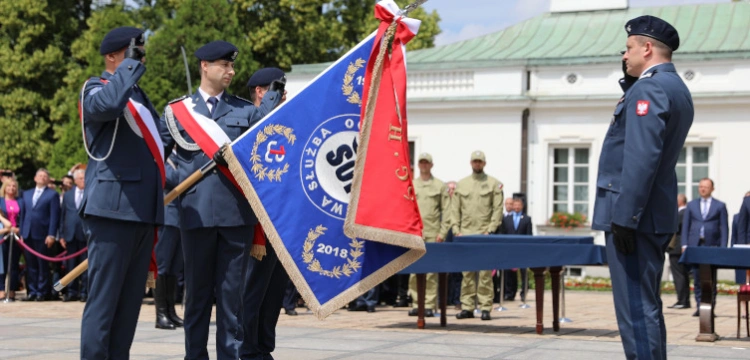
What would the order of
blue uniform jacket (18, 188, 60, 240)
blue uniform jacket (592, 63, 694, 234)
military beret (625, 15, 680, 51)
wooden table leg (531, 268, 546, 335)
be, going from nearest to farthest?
blue uniform jacket (592, 63, 694, 234) < military beret (625, 15, 680, 51) < wooden table leg (531, 268, 546, 335) < blue uniform jacket (18, 188, 60, 240)

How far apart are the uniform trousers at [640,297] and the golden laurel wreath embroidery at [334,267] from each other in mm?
1792

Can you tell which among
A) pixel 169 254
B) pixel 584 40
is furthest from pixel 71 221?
pixel 584 40

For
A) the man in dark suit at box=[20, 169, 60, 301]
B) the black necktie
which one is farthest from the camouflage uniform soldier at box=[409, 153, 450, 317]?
the black necktie

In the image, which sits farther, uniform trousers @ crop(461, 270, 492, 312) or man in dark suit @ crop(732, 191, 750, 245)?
man in dark suit @ crop(732, 191, 750, 245)

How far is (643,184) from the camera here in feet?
20.3

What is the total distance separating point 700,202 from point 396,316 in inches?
200

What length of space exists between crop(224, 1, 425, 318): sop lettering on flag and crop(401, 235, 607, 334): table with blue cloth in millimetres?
4198

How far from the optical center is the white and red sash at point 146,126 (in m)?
6.58

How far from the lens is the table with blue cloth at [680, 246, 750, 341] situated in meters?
10.8

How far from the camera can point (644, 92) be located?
6293mm

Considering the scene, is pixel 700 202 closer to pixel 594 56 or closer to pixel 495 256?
pixel 495 256

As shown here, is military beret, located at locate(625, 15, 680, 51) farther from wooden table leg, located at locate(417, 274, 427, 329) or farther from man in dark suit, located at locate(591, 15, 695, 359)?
wooden table leg, located at locate(417, 274, 427, 329)

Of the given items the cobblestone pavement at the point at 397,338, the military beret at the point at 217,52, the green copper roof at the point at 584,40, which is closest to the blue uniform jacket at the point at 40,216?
the cobblestone pavement at the point at 397,338

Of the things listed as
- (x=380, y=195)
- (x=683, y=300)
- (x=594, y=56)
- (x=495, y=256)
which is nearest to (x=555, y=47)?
(x=594, y=56)
